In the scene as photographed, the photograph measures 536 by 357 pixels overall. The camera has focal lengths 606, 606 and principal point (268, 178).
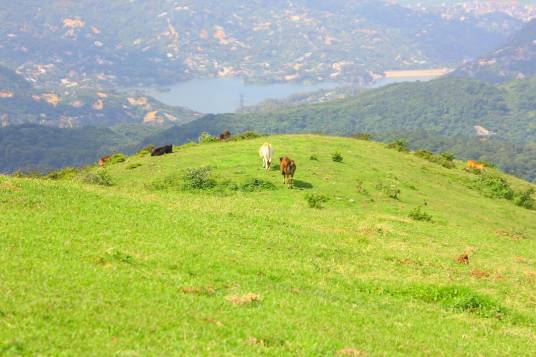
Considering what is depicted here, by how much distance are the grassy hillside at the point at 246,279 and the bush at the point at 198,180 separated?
145 inches

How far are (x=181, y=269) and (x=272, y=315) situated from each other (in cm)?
384

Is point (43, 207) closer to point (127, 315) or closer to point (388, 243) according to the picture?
point (127, 315)

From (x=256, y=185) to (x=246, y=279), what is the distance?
22537 millimetres

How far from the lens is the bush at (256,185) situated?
3812 centimetres

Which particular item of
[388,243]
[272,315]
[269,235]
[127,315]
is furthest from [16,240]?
[388,243]

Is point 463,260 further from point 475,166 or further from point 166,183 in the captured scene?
point 475,166

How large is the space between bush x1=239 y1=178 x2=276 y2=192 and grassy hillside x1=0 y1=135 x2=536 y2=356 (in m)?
2.86

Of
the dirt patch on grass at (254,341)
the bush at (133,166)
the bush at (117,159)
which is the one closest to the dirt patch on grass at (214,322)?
the dirt patch on grass at (254,341)

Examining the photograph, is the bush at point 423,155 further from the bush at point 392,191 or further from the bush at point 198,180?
the bush at point 198,180

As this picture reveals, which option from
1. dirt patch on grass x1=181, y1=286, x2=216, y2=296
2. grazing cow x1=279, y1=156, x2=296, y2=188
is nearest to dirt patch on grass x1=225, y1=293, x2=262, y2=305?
dirt patch on grass x1=181, y1=286, x2=216, y2=296

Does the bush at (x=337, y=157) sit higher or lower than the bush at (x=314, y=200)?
higher

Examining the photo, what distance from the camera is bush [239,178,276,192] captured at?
3812 centimetres

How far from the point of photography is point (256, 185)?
3872 cm

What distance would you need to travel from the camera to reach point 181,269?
16266 millimetres
